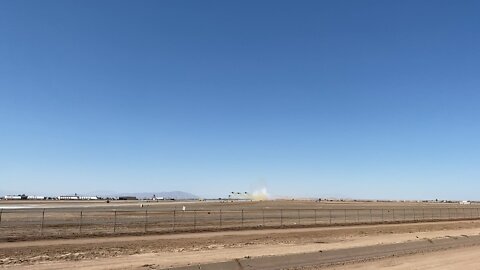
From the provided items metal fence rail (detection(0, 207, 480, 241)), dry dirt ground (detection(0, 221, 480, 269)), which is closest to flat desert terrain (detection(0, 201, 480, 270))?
dry dirt ground (detection(0, 221, 480, 269))

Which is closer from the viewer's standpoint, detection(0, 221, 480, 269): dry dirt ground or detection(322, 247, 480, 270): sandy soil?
detection(0, 221, 480, 269): dry dirt ground

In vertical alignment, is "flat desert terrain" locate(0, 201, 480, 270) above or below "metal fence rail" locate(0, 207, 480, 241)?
below

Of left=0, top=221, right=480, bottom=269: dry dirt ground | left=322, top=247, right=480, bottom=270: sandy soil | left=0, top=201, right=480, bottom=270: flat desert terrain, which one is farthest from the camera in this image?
left=322, top=247, right=480, bottom=270: sandy soil

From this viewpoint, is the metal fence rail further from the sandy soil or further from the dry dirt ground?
the sandy soil

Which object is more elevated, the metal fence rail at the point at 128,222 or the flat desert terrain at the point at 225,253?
the metal fence rail at the point at 128,222

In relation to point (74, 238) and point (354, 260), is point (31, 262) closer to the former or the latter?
point (74, 238)

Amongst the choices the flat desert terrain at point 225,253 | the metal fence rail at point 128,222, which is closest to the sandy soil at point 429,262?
the flat desert terrain at point 225,253

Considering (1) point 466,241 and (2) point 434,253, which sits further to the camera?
(1) point 466,241

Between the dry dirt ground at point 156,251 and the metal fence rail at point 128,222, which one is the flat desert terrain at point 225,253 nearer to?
the dry dirt ground at point 156,251

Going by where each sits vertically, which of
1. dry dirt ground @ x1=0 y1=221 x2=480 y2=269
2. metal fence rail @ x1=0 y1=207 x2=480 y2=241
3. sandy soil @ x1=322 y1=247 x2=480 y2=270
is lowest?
sandy soil @ x1=322 y1=247 x2=480 y2=270

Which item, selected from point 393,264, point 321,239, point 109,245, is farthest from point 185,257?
point 321,239

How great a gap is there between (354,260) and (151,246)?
42.7 ft

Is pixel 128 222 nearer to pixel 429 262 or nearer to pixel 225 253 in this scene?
pixel 225 253

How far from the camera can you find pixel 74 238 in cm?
3516
